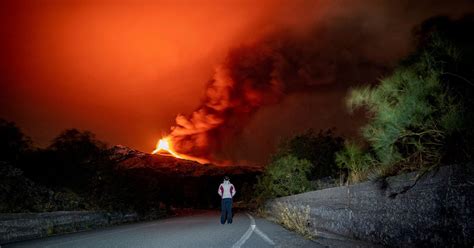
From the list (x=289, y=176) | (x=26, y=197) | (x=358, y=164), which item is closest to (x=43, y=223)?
(x=26, y=197)

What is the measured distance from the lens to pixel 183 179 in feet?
295

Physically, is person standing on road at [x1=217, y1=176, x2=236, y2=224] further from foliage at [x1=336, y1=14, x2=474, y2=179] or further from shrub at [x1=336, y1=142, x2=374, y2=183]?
foliage at [x1=336, y1=14, x2=474, y2=179]

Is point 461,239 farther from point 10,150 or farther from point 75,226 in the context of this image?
point 10,150

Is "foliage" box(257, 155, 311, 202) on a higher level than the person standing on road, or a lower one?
higher

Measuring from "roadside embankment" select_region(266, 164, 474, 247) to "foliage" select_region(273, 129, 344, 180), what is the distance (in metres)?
13.2

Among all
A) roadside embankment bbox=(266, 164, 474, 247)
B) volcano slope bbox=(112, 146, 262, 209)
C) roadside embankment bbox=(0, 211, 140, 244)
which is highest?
volcano slope bbox=(112, 146, 262, 209)

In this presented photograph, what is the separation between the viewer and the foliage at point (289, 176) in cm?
1812

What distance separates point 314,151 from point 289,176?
131 inches

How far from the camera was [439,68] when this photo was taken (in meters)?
6.19

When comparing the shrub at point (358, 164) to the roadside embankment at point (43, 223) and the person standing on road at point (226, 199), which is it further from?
the roadside embankment at point (43, 223)

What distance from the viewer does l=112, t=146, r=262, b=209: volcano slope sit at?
976 inches

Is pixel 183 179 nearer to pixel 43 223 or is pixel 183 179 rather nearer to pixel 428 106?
pixel 43 223

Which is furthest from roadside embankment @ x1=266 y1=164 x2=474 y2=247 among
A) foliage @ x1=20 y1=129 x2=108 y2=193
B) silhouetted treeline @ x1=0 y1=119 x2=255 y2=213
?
Answer: foliage @ x1=20 y1=129 x2=108 y2=193

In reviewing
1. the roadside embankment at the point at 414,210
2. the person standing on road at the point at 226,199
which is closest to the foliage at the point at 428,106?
the roadside embankment at the point at 414,210
